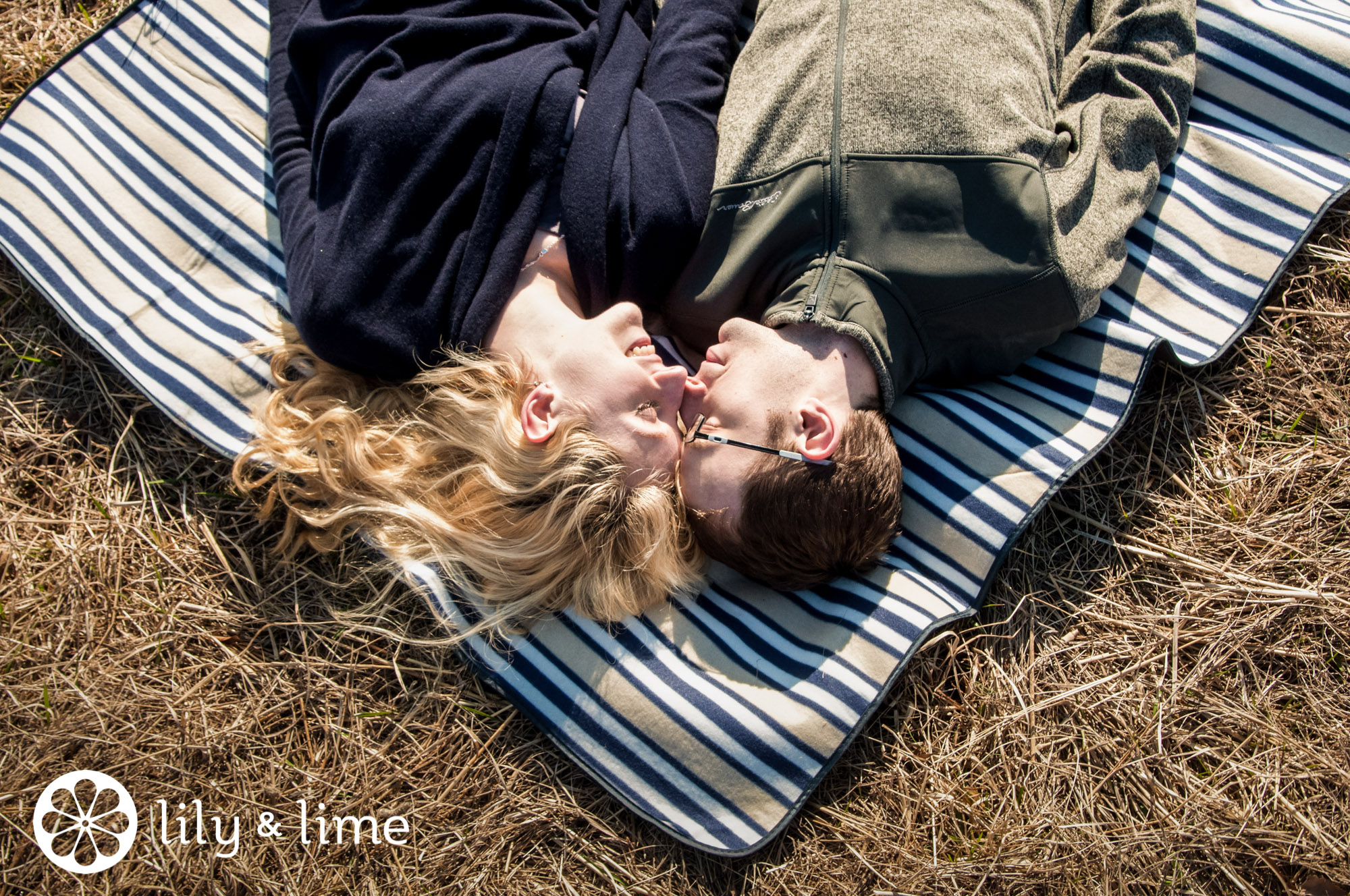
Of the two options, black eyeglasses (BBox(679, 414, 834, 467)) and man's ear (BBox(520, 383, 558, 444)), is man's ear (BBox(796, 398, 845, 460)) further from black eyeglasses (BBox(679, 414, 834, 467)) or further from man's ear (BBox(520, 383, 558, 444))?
man's ear (BBox(520, 383, 558, 444))

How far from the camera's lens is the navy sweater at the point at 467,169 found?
2.41 meters

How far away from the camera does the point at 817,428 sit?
7.81 ft

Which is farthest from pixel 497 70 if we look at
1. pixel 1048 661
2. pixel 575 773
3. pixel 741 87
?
pixel 1048 661

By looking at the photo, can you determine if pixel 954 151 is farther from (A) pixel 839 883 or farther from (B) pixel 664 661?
(A) pixel 839 883

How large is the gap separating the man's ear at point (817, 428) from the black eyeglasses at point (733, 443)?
2 cm

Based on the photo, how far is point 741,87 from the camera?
266 cm

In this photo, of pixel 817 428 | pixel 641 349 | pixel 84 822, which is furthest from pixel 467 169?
pixel 84 822

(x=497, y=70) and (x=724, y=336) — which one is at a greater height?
(x=497, y=70)

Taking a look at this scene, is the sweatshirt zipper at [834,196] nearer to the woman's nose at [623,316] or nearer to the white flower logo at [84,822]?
the woman's nose at [623,316]

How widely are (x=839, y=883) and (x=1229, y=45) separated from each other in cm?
342

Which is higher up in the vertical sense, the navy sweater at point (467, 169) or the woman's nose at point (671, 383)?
the navy sweater at point (467, 169)

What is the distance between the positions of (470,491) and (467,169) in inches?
42.2

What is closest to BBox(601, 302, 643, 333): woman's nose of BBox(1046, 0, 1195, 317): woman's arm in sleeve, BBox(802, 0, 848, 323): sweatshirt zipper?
BBox(802, 0, 848, 323): sweatshirt zipper

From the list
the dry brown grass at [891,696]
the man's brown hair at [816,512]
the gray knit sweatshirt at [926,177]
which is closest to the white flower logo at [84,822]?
the dry brown grass at [891,696]
